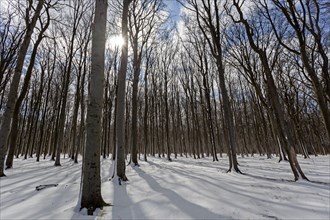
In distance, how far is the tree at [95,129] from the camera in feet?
11.3

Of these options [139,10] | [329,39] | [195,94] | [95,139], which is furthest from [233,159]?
[195,94]

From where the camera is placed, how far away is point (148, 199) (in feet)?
12.7

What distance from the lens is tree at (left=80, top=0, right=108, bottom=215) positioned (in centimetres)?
344

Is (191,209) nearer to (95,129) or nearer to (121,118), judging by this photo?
(95,129)

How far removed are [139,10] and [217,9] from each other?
173 inches

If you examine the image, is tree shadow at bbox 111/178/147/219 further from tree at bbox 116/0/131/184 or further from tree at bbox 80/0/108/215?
tree at bbox 116/0/131/184

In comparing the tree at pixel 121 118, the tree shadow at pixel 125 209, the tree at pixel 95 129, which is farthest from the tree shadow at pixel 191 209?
the tree at pixel 121 118

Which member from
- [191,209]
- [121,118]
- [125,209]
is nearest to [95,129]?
[125,209]

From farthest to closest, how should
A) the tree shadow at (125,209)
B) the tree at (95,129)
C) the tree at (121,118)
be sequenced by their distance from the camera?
the tree at (121,118) → the tree at (95,129) → the tree shadow at (125,209)

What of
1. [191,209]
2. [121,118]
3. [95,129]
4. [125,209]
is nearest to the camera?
[191,209]

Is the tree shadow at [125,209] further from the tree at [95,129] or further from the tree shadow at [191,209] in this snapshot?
the tree shadow at [191,209]

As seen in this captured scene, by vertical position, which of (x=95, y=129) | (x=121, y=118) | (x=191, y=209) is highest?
(x=121, y=118)

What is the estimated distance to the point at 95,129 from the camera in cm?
372

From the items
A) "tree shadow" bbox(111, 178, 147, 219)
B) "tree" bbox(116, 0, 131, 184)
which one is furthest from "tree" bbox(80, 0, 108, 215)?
"tree" bbox(116, 0, 131, 184)
